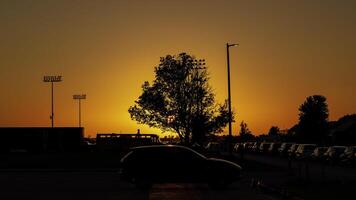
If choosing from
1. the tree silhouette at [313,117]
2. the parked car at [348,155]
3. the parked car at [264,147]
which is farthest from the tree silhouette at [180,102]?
the tree silhouette at [313,117]

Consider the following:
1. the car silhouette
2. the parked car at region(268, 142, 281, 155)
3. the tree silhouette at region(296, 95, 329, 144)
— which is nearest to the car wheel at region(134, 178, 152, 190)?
the car silhouette

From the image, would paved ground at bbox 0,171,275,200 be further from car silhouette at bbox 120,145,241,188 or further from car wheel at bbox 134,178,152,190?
car silhouette at bbox 120,145,241,188

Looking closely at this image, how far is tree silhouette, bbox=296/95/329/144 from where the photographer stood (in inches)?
5955

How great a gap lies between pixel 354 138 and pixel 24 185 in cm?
6871

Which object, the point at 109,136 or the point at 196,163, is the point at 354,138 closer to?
the point at 109,136

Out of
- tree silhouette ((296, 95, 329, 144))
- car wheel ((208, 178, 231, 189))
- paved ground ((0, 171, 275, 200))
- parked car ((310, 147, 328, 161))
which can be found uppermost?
tree silhouette ((296, 95, 329, 144))

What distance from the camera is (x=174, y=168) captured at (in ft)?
84.6

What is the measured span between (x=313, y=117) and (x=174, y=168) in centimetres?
13501

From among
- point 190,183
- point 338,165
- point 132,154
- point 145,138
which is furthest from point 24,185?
point 145,138

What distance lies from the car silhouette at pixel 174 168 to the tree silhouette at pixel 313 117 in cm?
12438

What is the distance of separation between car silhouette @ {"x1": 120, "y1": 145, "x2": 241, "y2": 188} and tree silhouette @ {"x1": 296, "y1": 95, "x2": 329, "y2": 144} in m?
124

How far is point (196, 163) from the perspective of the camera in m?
25.8

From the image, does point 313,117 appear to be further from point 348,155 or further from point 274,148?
point 348,155

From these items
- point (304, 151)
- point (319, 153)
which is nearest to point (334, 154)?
point (319, 153)
